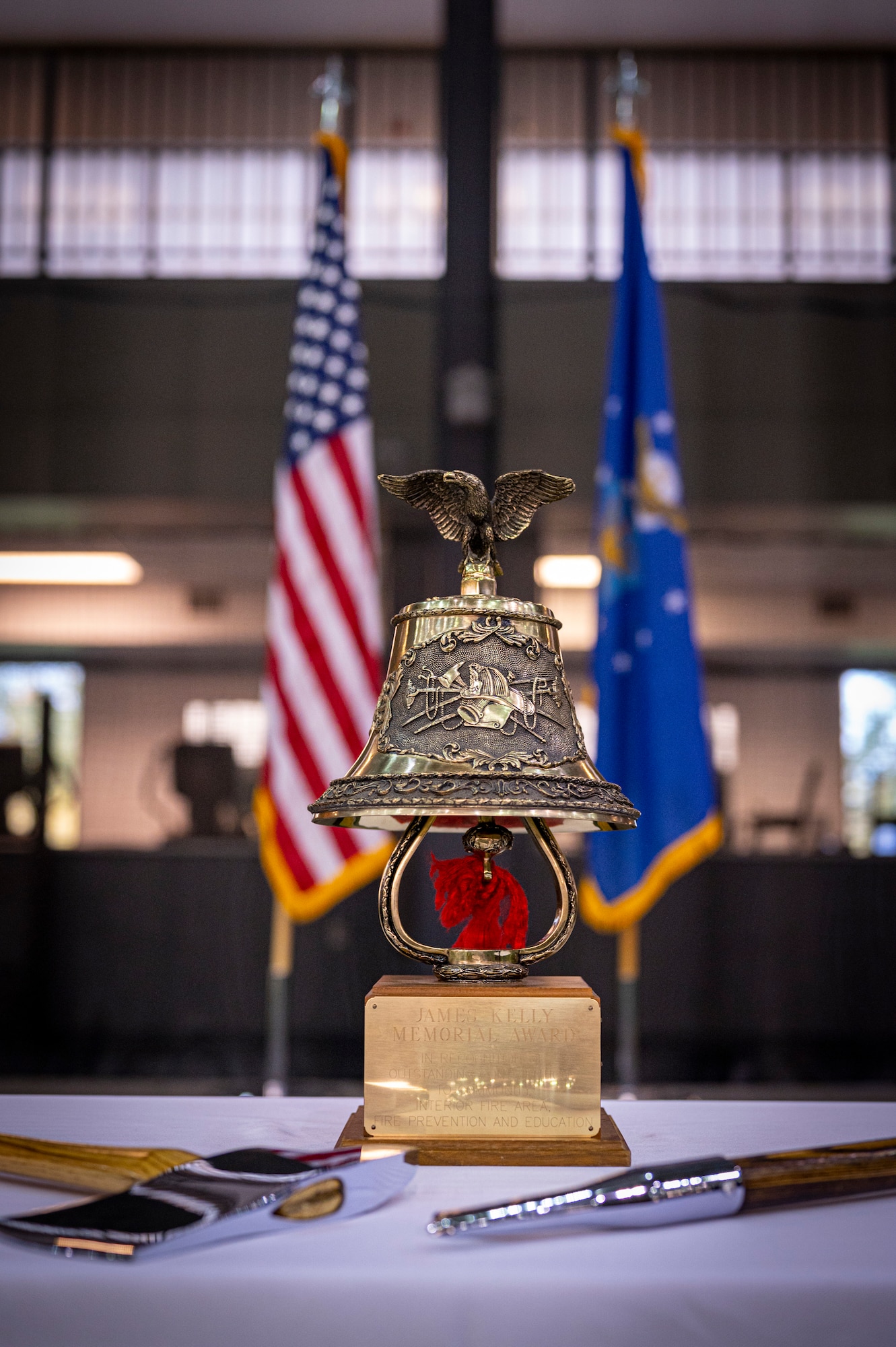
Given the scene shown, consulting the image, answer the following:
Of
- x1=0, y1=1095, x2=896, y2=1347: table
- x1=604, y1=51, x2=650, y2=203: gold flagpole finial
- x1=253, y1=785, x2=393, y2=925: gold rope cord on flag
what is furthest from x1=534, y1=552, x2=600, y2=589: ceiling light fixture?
x1=0, y1=1095, x2=896, y2=1347: table

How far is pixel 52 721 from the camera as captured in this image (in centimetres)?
442

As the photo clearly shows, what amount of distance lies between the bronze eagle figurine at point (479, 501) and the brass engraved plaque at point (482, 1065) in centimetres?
51

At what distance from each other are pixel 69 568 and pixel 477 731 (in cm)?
352

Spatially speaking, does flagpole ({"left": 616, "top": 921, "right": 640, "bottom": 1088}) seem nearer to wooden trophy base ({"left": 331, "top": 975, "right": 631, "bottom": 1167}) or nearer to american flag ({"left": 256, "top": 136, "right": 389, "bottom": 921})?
american flag ({"left": 256, "top": 136, "right": 389, "bottom": 921})

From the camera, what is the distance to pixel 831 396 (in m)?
4.27

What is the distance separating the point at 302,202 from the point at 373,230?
0.31 meters

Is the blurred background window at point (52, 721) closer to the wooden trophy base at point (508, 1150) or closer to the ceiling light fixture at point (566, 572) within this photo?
A: the ceiling light fixture at point (566, 572)

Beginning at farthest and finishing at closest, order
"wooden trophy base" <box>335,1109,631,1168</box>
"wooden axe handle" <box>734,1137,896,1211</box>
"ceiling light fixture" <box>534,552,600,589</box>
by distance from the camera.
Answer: "ceiling light fixture" <box>534,552,600,589</box> < "wooden trophy base" <box>335,1109,631,1168</box> < "wooden axe handle" <box>734,1137,896,1211</box>

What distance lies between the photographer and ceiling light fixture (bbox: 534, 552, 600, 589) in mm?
4316

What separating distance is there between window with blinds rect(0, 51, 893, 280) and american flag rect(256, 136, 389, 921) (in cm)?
118

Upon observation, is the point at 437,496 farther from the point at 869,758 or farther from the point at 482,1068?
the point at 869,758

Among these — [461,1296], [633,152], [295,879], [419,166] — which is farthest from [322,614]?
[461,1296]

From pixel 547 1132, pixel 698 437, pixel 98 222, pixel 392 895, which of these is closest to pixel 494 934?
pixel 392 895

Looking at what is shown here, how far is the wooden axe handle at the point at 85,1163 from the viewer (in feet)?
3.18
